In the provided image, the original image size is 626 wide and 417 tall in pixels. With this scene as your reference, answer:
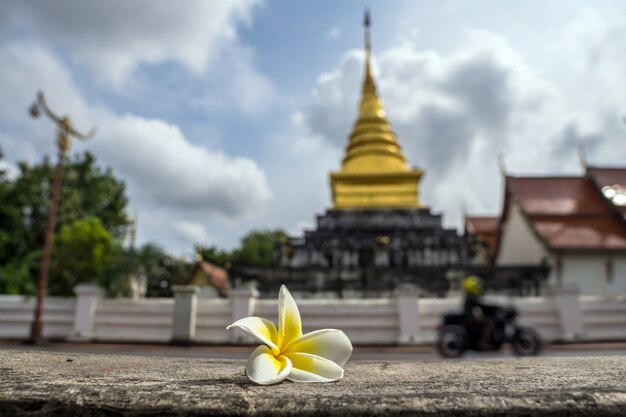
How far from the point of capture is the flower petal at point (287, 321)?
51.3 inches

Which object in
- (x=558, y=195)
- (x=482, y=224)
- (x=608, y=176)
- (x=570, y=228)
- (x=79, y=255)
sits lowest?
(x=79, y=255)

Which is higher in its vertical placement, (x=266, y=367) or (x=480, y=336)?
(x=266, y=367)

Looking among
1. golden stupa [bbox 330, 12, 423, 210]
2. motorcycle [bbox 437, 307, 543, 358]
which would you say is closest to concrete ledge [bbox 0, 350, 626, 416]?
motorcycle [bbox 437, 307, 543, 358]

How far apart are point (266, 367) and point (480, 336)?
6.91 m

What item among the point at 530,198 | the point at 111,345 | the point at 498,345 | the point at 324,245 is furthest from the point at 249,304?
the point at 530,198

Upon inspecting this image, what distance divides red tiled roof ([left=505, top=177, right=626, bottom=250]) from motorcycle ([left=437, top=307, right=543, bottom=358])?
27.6ft

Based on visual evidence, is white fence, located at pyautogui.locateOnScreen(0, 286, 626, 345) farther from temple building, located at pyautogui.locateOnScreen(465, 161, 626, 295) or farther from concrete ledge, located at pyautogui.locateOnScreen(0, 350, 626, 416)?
concrete ledge, located at pyautogui.locateOnScreen(0, 350, 626, 416)

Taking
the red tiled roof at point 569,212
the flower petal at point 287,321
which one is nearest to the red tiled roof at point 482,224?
the red tiled roof at point 569,212

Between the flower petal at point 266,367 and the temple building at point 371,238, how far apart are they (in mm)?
13449

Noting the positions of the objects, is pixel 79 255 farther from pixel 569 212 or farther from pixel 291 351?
pixel 291 351

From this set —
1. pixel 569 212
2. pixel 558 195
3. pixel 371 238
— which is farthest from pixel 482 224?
pixel 371 238

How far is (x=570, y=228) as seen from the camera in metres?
15.8

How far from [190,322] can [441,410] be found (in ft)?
29.5

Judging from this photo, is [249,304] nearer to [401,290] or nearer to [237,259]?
[401,290]
